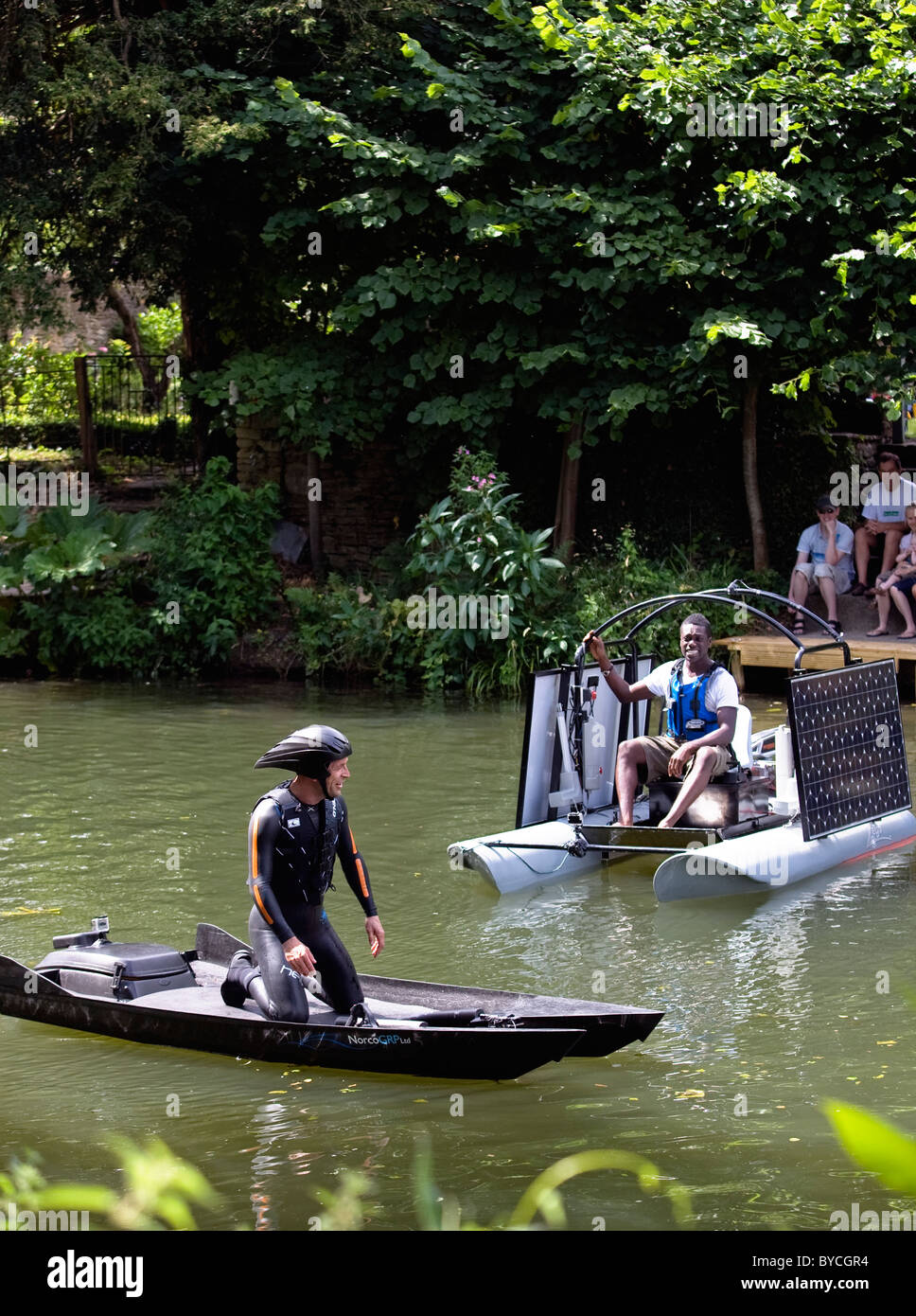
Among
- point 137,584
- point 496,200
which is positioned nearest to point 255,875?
point 137,584

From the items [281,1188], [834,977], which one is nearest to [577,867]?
[834,977]

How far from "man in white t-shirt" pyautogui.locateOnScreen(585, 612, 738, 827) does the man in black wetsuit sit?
340 cm

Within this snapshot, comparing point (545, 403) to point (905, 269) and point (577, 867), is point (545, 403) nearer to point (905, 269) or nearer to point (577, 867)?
point (905, 269)

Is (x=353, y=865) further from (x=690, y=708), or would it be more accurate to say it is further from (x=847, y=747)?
(x=847, y=747)

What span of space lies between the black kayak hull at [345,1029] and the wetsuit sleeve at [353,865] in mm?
490

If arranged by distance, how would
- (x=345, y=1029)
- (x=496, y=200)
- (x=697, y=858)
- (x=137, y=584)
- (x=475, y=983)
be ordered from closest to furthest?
1. (x=345, y=1029)
2. (x=475, y=983)
3. (x=697, y=858)
4. (x=496, y=200)
5. (x=137, y=584)

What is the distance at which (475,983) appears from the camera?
8.31 meters

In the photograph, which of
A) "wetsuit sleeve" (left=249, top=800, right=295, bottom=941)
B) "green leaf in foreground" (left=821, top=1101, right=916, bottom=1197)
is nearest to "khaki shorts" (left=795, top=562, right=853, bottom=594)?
"wetsuit sleeve" (left=249, top=800, right=295, bottom=941)

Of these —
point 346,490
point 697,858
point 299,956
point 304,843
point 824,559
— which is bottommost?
point 697,858

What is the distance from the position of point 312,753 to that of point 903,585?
12.0 meters

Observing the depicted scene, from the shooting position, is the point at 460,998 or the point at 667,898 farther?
the point at 667,898

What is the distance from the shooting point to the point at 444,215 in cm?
1888

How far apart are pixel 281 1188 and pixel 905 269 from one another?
1431 cm

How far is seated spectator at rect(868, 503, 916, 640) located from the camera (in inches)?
674
